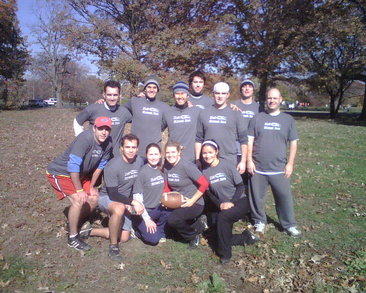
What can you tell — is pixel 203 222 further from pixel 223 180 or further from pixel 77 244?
pixel 77 244

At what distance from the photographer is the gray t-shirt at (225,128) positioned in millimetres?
5148

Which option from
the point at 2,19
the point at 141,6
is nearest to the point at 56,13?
the point at 2,19

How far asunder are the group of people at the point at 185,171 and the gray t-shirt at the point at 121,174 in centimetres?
2

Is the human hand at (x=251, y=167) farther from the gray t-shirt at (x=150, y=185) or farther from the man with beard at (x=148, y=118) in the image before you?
the man with beard at (x=148, y=118)

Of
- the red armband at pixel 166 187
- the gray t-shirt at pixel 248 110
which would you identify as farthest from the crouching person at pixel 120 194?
the gray t-shirt at pixel 248 110

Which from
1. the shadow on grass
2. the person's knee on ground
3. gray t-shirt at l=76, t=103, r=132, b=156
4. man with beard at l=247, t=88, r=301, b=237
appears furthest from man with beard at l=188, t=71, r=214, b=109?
the shadow on grass

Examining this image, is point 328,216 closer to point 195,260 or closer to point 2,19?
point 195,260

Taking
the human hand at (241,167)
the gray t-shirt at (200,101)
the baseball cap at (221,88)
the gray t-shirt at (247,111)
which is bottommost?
the human hand at (241,167)

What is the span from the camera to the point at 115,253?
4504 millimetres

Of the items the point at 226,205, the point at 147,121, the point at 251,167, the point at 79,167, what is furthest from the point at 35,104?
the point at 226,205

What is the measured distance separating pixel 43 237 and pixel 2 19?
3583 centimetres

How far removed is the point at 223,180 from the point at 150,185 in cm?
114

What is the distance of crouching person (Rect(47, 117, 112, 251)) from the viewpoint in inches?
179

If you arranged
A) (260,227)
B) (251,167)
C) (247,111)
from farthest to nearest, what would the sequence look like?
(247,111)
(260,227)
(251,167)
